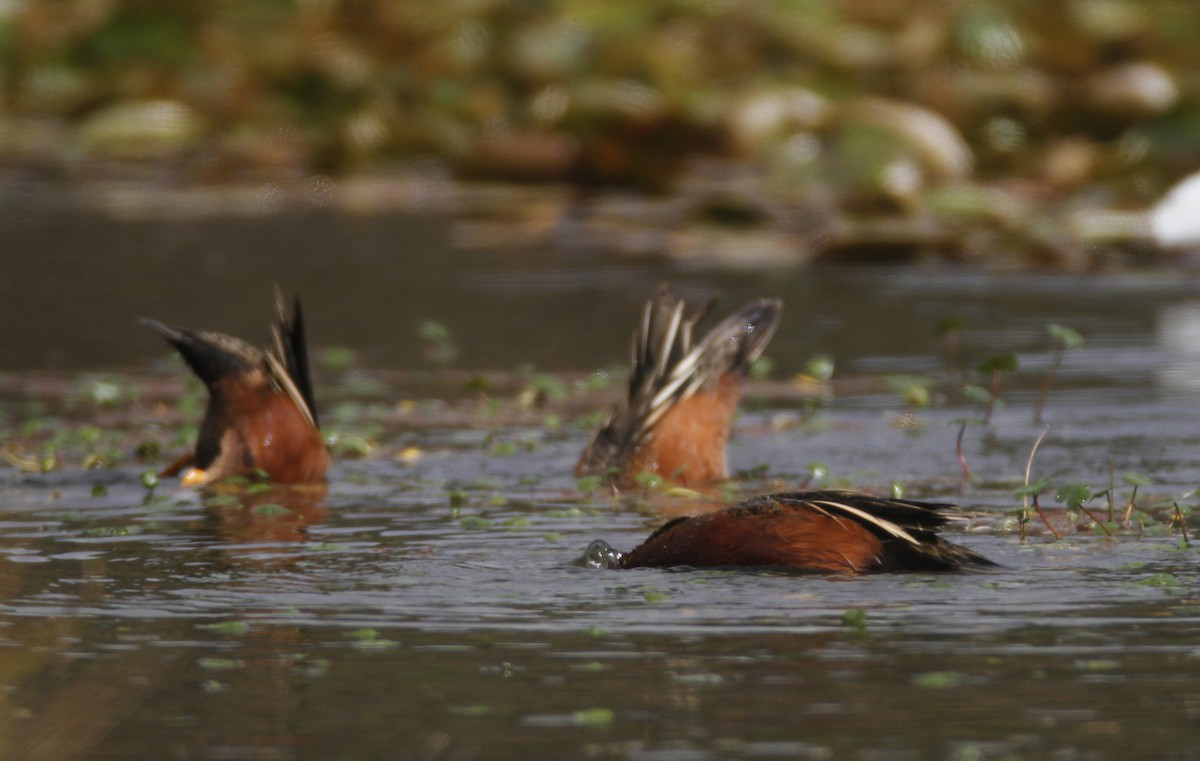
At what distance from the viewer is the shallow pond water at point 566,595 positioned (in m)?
4.90

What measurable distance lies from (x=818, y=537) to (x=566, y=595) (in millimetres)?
765

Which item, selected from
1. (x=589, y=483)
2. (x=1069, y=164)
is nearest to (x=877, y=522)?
(x=589, y=483)

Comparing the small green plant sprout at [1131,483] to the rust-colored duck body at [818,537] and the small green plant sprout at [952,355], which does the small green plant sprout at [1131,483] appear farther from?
the small green plant sprout at [952,355]

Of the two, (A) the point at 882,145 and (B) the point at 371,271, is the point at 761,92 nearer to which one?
(A) the point at 882,145

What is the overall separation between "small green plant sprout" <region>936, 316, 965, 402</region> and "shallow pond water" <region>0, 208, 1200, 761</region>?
94 millimetres

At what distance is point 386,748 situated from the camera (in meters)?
4.73

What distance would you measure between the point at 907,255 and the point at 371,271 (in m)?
4.18

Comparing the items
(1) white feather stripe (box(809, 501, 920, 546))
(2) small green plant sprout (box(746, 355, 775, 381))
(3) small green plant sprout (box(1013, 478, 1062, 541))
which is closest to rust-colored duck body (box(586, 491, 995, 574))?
(1) white feather stripe (box(809, 501, 920, 546))

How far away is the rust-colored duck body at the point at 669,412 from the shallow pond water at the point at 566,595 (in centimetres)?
26

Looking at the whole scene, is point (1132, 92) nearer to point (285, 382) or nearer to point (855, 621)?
point (285, 382)

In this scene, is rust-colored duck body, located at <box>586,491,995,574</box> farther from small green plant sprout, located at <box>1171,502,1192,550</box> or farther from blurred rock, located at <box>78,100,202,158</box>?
blurred rock, located at <box>78,100,202,158</box>

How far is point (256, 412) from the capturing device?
8.70 m

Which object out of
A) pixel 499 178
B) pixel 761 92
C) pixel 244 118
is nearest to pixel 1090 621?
pixel 499 178

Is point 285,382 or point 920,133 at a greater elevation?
point 920,133
